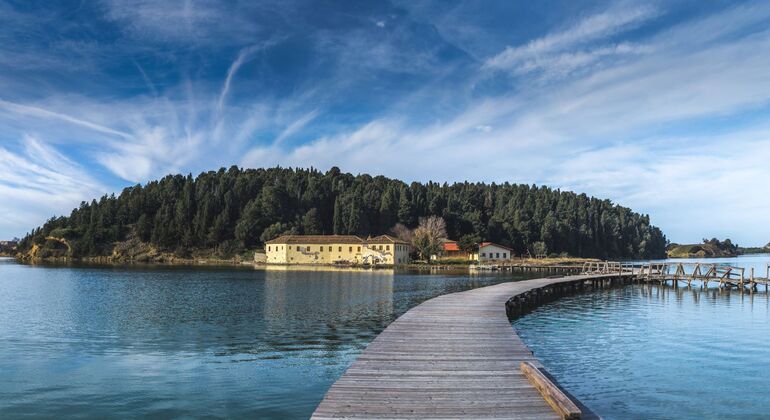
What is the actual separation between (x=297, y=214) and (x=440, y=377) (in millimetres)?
134914

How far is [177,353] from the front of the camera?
1981cm

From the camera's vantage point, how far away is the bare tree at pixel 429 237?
388 feet

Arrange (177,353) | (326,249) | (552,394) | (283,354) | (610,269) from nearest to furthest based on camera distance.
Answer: (552,394) → (283,354) → (177,353) → (610,269) → (326,249)

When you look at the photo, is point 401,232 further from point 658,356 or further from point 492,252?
point 658,356

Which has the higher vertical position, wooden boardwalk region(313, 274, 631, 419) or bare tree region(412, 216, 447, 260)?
bare tree region(412, 216, 447, 260)

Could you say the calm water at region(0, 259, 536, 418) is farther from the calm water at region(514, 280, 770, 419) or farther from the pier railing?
the pier railing

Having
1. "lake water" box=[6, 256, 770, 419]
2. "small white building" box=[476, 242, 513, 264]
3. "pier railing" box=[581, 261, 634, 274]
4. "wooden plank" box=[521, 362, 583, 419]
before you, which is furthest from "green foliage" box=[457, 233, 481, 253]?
"wooden plank" box=[521, 362, 583, 419]

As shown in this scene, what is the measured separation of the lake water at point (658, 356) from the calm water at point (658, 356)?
1.1 inches

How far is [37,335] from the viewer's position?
23.6 m

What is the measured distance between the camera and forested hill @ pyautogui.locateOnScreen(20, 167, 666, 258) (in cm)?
13962

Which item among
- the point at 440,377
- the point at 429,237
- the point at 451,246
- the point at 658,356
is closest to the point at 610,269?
the point at 429,237

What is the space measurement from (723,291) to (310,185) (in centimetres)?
11418

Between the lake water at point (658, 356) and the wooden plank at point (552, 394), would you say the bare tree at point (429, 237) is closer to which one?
the lake water at point (658, 356)

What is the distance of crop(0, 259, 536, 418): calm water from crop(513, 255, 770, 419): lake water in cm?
766
